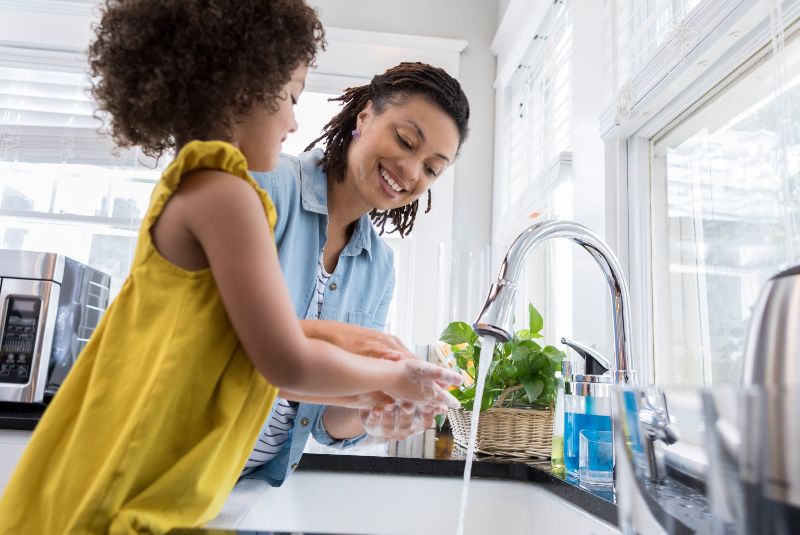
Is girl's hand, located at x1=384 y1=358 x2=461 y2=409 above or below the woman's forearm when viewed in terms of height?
above

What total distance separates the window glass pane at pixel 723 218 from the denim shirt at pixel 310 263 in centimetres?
63

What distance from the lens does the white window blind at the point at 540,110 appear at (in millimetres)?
2057

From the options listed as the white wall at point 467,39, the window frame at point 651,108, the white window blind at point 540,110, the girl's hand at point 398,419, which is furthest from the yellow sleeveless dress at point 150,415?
the white wall at point 467,39

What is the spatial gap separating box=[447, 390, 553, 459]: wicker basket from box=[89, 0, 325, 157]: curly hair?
3.26 ft

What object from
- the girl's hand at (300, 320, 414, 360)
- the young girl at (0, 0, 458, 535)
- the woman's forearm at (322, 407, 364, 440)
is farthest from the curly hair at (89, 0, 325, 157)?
the woman's forearm at (322, 407, 364, 440)

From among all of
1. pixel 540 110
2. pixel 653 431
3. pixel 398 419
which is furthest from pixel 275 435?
pixel 540 110

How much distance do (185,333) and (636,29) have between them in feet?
4.09

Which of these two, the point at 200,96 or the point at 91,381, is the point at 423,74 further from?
the point at 91,381

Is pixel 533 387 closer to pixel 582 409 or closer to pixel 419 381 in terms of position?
pixel 582 409

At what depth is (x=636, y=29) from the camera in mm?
1419

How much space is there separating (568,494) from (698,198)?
0.66 metres

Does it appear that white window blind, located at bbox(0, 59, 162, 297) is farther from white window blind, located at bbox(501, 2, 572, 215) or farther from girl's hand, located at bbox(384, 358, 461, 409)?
girl's hand, located at bbox(384, 358, 461, 409)

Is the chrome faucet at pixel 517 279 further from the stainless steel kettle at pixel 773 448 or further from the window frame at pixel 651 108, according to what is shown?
the stainless steel kettle at pixel 773 448

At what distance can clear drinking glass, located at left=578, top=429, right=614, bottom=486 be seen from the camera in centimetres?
107
